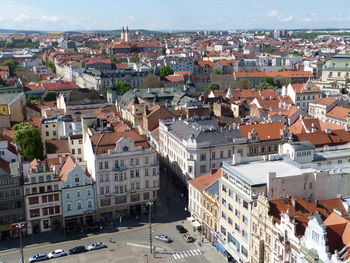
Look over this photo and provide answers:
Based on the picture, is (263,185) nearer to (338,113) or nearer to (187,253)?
(187,253)

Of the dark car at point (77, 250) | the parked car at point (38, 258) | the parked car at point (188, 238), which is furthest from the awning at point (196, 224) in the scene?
the parked car at point (38, 258)

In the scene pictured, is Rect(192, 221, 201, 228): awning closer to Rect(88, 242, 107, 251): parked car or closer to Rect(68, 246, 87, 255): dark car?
Rect(88, 242, 107, 251): parked car

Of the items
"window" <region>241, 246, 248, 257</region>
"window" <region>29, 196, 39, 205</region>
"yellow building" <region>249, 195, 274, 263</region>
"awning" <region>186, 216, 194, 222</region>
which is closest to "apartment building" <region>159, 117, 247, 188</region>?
"awning" <region>186, 216, 194, 222</region>

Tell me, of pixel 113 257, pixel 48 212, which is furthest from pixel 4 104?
pixel 113 257

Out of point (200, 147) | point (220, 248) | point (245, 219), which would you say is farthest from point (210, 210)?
point (200, 147)

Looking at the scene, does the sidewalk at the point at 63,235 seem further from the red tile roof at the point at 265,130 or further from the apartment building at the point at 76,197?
the red tile roof at the point at 265,130

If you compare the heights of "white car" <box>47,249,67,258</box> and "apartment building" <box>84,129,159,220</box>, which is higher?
"apartment building" <box>84,129,159,220</box>

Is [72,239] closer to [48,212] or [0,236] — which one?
[48,212]
